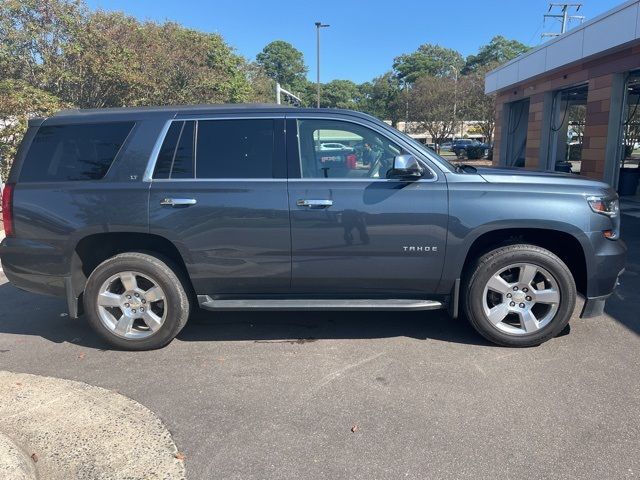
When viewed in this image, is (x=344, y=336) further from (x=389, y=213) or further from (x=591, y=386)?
(x=591, y=386)

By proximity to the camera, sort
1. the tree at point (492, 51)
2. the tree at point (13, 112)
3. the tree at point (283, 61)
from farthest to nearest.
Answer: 1. the tree at point (283, 61)
2. the tree at point (492, 51)
3. the tree at point (13, 112)

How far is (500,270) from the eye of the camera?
415 centimetres

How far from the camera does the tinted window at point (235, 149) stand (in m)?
4.21

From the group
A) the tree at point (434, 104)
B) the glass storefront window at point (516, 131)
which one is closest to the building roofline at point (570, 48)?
the glass storefront window at point (516, 131)

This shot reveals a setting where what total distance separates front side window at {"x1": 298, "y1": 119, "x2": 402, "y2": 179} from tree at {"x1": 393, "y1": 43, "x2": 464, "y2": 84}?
66017 millimetres

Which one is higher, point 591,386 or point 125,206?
point 125,206

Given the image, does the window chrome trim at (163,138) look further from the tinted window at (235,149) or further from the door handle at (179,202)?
the door handle at (179,202)

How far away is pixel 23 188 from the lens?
14.0ft

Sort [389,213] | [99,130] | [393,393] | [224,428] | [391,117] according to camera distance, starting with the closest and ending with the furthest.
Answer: [224,428], [393,393], [389,213], [99,130], [391,117]

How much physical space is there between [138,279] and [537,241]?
338 cm

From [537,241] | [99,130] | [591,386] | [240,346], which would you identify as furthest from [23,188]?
[591,386]

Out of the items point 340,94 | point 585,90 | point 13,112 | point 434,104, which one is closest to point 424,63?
point 340,94

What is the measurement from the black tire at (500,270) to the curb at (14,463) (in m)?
3.19

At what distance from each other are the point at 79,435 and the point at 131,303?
4.55ft
